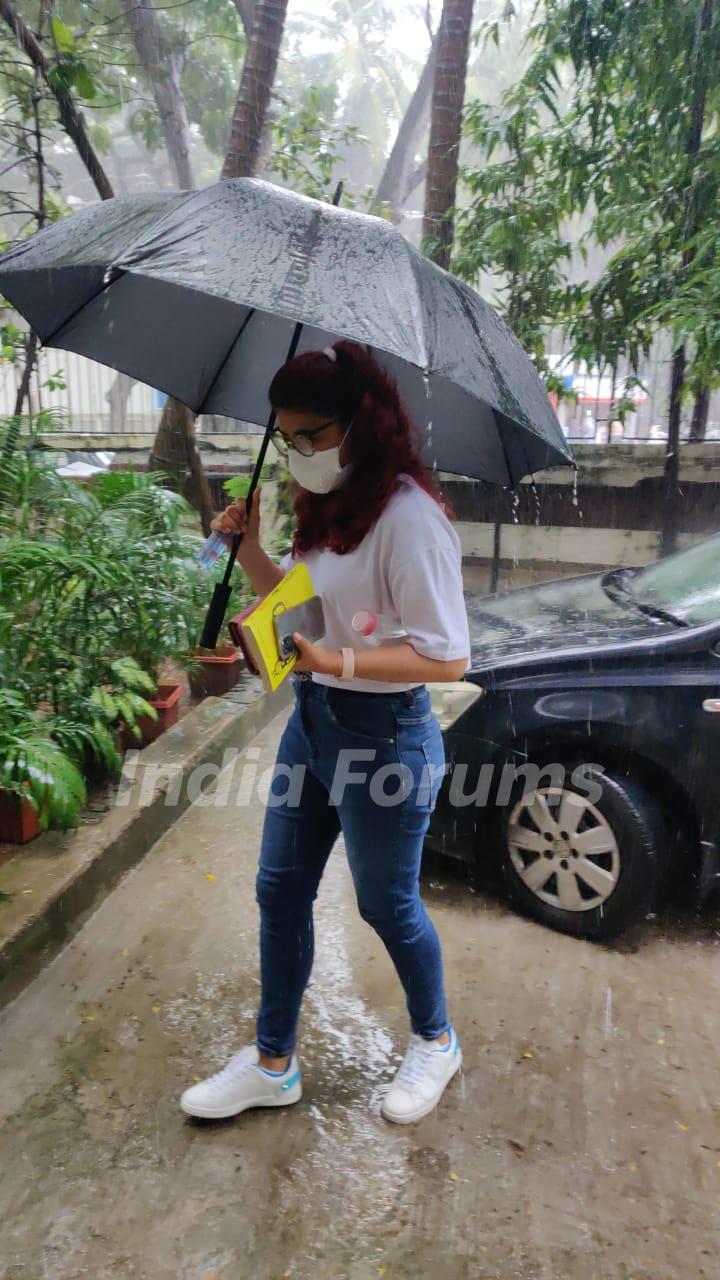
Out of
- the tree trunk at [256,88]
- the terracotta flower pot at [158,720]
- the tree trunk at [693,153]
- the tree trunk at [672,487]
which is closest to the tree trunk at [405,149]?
the tree trunk at [672,487]

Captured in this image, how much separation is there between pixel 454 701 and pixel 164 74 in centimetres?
A: 754

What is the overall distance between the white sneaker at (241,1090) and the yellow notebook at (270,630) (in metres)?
1.18

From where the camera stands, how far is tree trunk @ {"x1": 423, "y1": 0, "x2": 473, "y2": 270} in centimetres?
796

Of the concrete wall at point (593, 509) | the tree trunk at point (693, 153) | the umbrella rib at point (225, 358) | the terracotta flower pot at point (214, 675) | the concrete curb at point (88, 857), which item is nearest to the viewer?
the umbrella rib at point (225, 358)

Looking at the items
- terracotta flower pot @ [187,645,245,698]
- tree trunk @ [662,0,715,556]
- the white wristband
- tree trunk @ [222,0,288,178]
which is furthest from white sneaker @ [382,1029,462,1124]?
tree trunk @ [222,0,288,178]

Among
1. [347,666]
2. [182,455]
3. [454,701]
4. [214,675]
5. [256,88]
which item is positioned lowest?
[214,675]

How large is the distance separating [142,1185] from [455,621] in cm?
155

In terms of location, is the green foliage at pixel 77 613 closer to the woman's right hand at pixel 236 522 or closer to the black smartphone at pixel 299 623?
the woman's right hand at pixel 236 522

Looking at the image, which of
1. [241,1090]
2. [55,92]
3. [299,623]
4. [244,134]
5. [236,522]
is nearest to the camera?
[299,623]

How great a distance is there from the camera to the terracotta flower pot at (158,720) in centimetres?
487

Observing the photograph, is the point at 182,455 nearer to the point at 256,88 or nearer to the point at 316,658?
the point at 256,88

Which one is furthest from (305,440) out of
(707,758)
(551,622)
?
(551,622)

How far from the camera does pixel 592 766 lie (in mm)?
3451

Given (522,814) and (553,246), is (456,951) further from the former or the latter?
(553,246)
